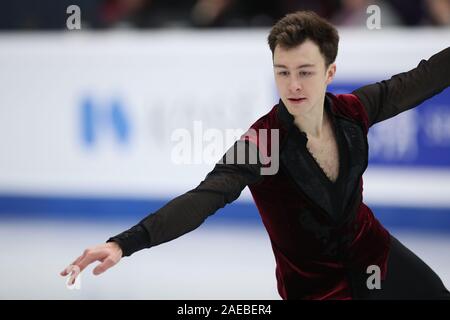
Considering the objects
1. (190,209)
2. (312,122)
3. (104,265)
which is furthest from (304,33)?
(104,265)

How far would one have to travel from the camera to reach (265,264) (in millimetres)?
5234

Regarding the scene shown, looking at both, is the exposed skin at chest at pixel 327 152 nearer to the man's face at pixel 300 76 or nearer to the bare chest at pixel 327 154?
the bare chest at pixel 327 154

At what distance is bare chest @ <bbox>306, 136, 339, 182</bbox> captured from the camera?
305 cm

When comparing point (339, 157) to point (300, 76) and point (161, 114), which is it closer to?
point (300, 76)

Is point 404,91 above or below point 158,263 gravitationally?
above

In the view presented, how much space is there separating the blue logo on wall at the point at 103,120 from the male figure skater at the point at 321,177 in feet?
11.0

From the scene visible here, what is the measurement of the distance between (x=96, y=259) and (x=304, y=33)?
116 cm

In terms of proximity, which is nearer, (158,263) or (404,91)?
(404,91)

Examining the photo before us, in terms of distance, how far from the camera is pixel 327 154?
308 cm

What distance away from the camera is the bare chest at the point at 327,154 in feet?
10.0

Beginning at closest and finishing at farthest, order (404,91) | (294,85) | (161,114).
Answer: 1. (294,85)
2. (404,91)
3. (161,114)

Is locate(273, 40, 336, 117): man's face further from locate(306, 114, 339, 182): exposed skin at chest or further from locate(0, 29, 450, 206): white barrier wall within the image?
locate(0, 29, 450, 206): white barrier wall

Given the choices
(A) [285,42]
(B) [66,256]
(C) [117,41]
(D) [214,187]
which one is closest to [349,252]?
(D) [214,187]

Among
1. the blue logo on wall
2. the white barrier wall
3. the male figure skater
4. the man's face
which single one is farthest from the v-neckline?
the blue logo on wall
